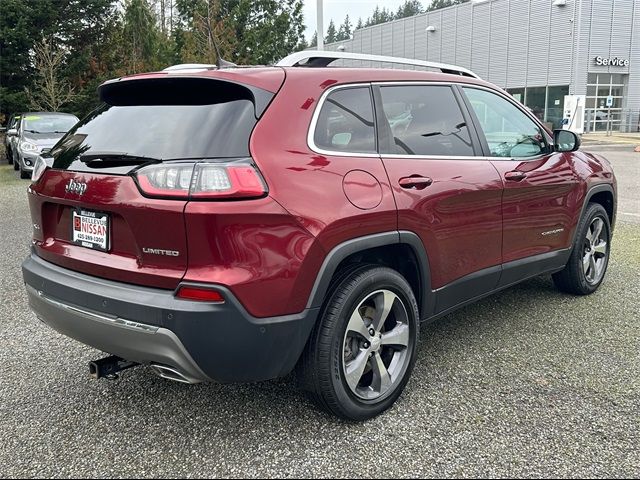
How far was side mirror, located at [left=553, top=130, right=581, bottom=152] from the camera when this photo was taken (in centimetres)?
454

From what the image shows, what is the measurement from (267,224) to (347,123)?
799 mm

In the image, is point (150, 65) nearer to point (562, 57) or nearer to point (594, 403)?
point (562, 57)

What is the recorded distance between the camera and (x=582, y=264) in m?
4.87

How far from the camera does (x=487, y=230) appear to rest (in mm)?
3697

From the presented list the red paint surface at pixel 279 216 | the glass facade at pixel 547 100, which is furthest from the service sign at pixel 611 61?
the red paint surface at pixel 279 216

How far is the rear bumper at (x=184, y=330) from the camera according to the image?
2463mm

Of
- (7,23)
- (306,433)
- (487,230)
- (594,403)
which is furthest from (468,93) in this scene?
(7,23)

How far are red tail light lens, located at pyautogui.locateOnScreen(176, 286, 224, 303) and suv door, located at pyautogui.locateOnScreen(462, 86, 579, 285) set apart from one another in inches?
83.7

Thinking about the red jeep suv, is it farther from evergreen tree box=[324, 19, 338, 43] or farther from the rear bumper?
evergreen tree box=[324, 19, 338, 43]

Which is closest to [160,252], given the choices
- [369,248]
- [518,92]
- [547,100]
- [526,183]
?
[369,248]

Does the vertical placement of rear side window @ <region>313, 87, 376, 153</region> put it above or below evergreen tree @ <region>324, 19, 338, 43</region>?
below

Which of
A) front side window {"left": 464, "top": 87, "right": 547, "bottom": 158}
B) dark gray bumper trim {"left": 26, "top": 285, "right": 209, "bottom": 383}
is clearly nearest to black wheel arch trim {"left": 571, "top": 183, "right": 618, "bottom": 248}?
front side window {"left": 464, "top": 87, "right": 547, "bottom": 158}

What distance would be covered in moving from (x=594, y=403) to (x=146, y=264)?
2.39m

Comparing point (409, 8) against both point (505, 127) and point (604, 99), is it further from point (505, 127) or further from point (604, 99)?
point (505, 127)
